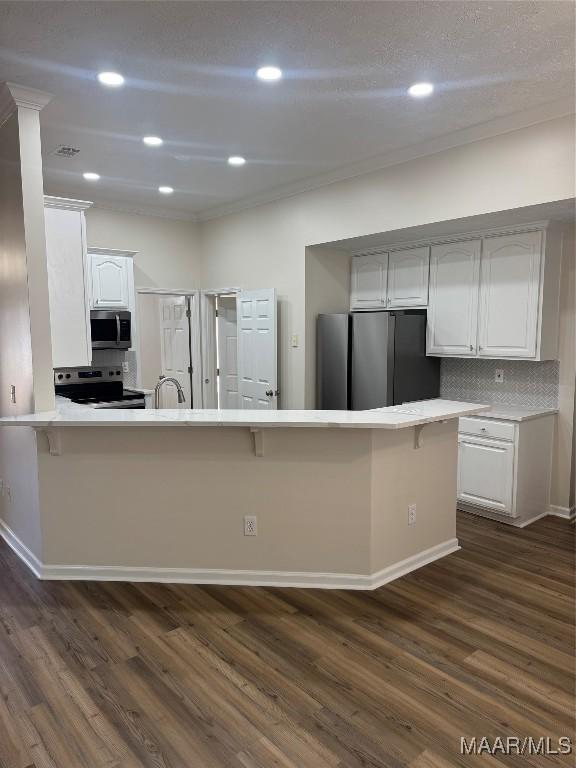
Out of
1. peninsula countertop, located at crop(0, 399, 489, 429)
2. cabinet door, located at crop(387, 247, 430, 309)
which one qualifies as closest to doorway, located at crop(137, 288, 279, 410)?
cabinet door, located at crop(387, 247, 430, 309)

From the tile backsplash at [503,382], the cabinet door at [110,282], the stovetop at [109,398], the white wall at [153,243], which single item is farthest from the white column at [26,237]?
the tile backsplash at [503,382]

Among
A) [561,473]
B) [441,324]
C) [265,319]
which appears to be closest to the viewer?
[561,473]

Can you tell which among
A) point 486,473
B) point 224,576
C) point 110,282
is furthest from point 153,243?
point 486,473

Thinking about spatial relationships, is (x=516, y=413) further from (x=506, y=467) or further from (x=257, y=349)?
(x=257, y=349)

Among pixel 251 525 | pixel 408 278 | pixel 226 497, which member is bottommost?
pixel 251 525

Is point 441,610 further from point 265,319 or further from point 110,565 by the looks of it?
point 265,319

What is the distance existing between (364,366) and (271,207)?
196 cm

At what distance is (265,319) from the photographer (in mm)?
5418

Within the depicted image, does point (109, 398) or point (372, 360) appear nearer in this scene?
point (372, 360)

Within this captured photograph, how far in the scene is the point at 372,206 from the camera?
4445 mm

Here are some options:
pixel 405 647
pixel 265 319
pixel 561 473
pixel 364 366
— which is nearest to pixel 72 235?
pixel 265 319

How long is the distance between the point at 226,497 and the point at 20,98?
8.40 ft

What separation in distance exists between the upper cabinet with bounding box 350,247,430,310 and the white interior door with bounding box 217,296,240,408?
5.46 ft

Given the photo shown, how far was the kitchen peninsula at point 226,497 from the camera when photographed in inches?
118
